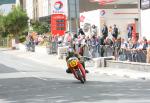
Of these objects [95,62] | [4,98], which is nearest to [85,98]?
[4,98]

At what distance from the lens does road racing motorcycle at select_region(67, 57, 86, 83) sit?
867 inches

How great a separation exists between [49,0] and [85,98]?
2428 inches

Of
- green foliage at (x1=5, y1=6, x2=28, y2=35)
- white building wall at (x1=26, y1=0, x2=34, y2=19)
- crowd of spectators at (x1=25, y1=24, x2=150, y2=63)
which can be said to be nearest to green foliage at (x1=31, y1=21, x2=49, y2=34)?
green foliage at (x1=5, y1=6, x2=28, y2=35)

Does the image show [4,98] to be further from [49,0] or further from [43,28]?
[49,0]

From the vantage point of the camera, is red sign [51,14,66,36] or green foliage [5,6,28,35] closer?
red sign [51,14,66,36]

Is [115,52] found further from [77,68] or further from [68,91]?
[68,91]

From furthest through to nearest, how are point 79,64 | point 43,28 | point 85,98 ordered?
point 43,28
point 79,64
point 85,98

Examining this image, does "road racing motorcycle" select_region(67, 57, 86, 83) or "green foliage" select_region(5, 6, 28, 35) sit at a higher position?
"green foliage" select_region(5, 6, 28, 35)

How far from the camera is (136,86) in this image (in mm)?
19734

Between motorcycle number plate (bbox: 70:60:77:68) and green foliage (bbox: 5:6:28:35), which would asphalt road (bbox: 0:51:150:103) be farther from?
green foliage (bbox: 5:6:28:35)

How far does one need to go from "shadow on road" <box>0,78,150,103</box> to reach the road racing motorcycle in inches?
11.9

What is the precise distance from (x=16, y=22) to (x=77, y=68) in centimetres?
5594

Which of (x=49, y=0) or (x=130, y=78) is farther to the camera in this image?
(x=49, y=0)

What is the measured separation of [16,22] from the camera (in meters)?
77.4
